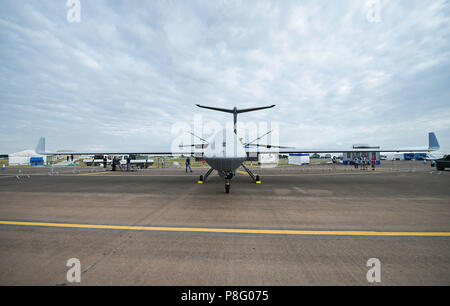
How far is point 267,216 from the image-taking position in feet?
17.4

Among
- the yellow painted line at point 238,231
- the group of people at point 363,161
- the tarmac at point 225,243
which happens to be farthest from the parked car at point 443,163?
the yellow painted line at point 238,231

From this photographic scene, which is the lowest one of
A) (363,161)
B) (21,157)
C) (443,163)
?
(443,163)

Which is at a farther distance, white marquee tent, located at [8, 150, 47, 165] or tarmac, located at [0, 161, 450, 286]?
white marquee tent, located at [8, 150, 47, 165]

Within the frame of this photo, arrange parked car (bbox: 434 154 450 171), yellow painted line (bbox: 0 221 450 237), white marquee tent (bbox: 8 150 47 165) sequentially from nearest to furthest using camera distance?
yellow painted line (bbox: 0 221 450 237)
parked car (bbox: 434 154 450 171)
white marquee tent (bbox: 8 150 47 165)

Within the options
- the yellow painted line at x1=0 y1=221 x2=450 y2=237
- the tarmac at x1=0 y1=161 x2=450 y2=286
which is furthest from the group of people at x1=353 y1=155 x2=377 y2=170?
the yellow painted line at x1=0 y1=221 x2=450 y2=237

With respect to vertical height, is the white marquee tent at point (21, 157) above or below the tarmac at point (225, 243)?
above

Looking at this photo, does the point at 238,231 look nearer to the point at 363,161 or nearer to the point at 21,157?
the point at 363,161

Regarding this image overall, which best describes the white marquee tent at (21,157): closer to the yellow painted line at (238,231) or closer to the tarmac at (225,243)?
the tarmac at (225,243)

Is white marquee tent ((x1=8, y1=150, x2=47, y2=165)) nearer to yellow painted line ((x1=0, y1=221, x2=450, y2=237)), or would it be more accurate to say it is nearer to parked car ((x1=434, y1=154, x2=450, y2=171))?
yellow painted line ((x1=0, y1=221, x2=450, y2=237))

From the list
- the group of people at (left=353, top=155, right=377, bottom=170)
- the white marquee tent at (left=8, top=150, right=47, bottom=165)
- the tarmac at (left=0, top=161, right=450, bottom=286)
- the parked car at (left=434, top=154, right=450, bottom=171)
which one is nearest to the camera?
the tarmac at (left=0, top=161, right=450, bottom=286)

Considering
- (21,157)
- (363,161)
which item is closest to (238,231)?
(363,161)

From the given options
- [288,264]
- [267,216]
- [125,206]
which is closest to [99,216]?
[125,206]

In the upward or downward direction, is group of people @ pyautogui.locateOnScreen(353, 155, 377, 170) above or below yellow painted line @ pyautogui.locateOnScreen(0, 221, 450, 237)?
above
